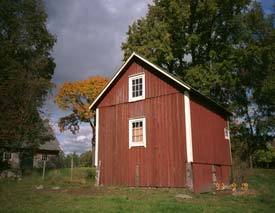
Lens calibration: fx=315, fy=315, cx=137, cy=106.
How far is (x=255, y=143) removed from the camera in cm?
3095

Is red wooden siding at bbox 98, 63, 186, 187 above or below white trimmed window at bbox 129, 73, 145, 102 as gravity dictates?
below

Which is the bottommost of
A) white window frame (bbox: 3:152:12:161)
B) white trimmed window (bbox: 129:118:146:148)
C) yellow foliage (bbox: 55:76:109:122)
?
white window frame (bbox: 3:152:12:161)

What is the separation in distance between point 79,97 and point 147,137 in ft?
107

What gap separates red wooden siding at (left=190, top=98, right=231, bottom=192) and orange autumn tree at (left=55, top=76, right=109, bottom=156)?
1149 inches

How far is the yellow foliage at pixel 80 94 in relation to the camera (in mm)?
47500

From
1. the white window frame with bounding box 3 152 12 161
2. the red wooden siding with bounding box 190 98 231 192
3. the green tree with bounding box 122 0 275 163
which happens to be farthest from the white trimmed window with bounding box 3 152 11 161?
the red wooden siding with bounding box 190 98 231 192

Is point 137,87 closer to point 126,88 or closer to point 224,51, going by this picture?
point 126,88

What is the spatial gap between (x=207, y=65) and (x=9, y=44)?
1825 centimetres

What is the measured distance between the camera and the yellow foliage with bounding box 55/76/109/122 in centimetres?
4750

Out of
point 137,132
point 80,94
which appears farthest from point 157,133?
point 80,94

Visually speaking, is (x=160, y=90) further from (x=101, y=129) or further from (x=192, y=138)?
(x=101, y=129)

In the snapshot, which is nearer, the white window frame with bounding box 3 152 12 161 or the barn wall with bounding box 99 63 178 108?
the barn wall with bounding box 99 63 178 108

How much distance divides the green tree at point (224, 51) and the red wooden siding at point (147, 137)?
1126 centimetres

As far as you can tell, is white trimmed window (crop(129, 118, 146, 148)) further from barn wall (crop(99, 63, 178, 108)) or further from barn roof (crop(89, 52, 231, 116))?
barn roof (crop(89, 52, 231, 116))
